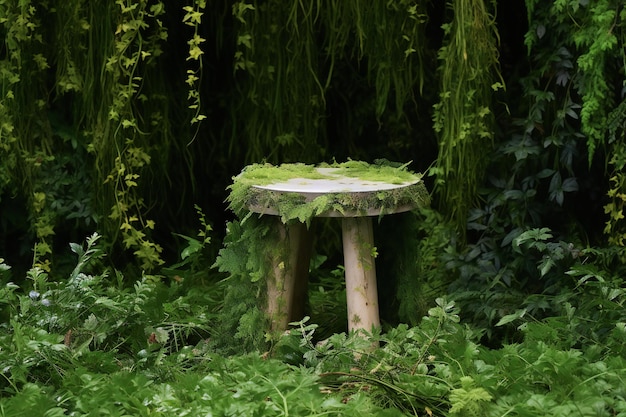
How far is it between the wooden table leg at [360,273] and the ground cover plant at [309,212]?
0.10 m

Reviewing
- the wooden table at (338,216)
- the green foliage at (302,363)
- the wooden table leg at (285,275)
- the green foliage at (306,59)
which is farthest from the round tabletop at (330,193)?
the green foliage at (306,59)

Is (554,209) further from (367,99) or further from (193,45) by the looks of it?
(193,45)

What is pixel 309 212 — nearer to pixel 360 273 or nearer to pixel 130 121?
pixel 360 273

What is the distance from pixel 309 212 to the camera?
2996mm

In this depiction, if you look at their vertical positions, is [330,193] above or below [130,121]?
below

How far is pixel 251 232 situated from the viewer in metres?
3.23

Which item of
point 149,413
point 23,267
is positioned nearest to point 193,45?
point 23,267

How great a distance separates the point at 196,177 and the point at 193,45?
927mm

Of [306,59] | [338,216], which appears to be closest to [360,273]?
[338,216]

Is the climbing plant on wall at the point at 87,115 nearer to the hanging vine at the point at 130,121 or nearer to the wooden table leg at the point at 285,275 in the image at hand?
the hanging vine at the point at 130,121

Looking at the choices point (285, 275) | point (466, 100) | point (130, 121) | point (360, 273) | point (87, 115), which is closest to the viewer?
point (360, 273)

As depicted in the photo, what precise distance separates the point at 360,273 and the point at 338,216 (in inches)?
8.2

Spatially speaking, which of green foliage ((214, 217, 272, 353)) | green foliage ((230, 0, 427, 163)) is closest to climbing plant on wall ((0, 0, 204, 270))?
green foliage ((230, 0, 427, 163))

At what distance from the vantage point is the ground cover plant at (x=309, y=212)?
272 cm
